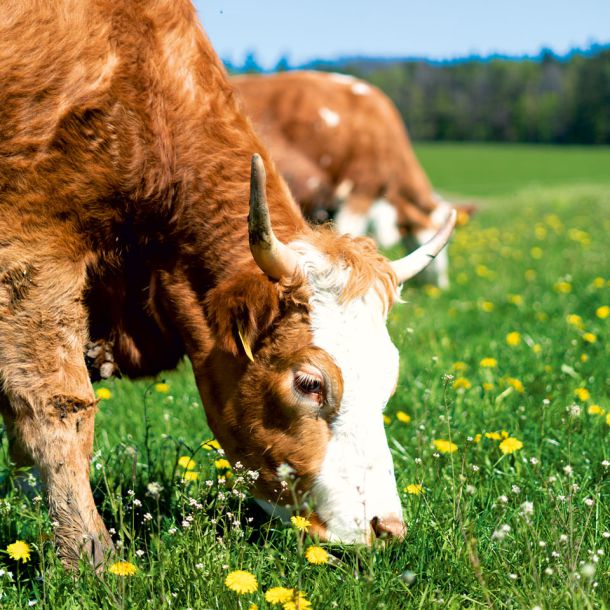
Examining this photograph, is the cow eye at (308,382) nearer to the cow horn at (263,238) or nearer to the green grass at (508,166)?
the cow horn at (263,238)

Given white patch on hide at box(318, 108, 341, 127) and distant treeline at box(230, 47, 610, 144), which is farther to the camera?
distant treeline at box(230, 47, 610, 144)

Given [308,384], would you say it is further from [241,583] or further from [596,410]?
[596,410]

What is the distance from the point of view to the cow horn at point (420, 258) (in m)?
3.46

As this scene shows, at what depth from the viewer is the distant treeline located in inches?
2913

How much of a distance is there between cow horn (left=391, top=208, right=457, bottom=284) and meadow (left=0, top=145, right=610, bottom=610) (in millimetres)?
393

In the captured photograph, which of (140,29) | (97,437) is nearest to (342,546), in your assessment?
(97,437)

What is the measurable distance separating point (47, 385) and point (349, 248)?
1272mm

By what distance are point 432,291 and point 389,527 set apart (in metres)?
6.44

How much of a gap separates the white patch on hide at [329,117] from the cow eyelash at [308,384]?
23.7ft

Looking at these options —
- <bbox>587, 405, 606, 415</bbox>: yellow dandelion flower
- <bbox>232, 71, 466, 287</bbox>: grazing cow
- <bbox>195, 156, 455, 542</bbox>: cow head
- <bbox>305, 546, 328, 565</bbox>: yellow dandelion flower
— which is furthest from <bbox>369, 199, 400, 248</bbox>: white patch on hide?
<bbox>305, 546, 328, 565</bbox>: yellow dandelion flower

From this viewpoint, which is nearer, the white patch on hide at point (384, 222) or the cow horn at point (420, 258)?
the cow horn at point (420, 258)

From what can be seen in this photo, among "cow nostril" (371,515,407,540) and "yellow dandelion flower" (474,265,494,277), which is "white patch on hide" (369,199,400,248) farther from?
"cow nostril" (371,515,407,540)

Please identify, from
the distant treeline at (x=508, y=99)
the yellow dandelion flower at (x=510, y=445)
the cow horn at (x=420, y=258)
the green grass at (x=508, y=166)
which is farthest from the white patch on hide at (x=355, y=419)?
the distant treeline at (x=508, y=99)

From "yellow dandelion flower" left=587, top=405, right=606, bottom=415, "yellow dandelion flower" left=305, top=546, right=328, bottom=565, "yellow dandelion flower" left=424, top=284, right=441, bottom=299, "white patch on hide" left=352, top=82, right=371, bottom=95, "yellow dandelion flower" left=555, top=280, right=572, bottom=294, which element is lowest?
"yellow dandelion flower" left=424, top=284, right=441, bottom=299
